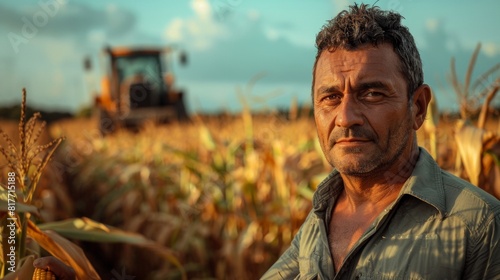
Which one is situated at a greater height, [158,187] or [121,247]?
[158,187]

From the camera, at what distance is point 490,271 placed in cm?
163

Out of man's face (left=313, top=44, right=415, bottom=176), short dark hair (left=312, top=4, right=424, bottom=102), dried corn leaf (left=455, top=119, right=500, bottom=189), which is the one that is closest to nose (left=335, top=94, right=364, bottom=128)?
man's face (left=313, top=44, right=415, bottom=176)

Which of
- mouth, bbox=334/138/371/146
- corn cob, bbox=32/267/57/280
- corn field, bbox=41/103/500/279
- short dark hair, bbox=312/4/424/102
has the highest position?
short dark hair, bbox=312/4/424/102

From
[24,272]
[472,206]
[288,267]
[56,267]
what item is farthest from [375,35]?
[24,272]

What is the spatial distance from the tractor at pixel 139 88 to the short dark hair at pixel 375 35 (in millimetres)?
16218

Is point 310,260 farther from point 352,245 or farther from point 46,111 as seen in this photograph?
point 46,111

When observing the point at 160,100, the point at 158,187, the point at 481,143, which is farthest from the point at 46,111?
the point at 481,143

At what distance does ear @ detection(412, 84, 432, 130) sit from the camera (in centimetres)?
193

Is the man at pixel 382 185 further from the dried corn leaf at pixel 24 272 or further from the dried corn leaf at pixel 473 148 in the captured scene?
the dried corn leaf at pixel 473 148

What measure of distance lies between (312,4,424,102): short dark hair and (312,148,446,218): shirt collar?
0.20m

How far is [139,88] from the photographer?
1888 cm

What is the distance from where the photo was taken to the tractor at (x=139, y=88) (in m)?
18.4

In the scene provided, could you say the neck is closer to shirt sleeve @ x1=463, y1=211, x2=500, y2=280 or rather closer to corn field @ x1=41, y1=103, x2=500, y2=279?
shirt sleeve @ x1=463, y1=211, x2=500, y2=280

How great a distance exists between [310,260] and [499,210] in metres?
0.53
